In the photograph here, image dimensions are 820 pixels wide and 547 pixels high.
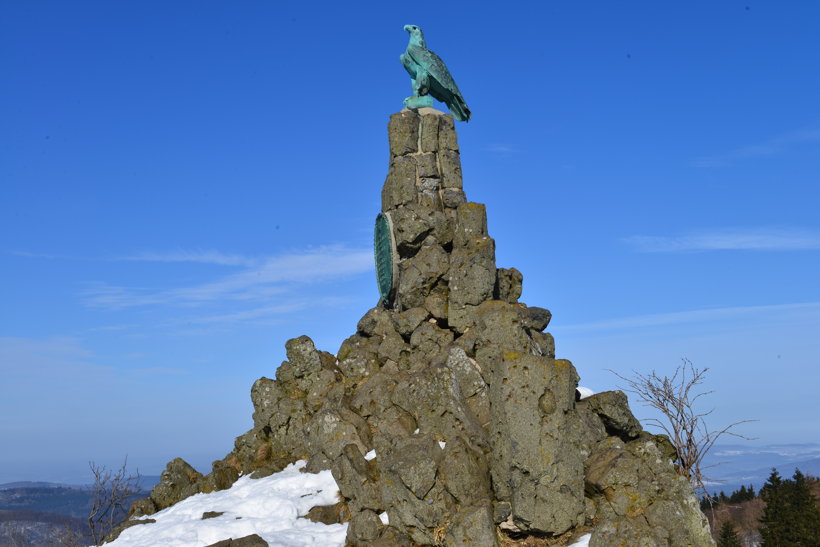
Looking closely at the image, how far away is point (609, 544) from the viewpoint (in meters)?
16.5

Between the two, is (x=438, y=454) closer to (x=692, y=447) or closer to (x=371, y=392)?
(x=371, y=392)

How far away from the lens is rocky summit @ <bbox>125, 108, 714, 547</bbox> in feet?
58.9

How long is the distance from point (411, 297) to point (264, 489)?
325 inches

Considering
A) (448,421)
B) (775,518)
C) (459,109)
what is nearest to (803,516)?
(775,518)

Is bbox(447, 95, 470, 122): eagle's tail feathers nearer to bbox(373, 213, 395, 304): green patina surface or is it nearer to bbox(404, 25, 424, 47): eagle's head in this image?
bbox(404, 25, 424, 47): eagle's head

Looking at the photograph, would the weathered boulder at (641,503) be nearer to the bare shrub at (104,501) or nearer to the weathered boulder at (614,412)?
the weathered boulder at (614,412)

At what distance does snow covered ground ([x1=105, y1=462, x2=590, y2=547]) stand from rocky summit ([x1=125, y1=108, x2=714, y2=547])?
573mm

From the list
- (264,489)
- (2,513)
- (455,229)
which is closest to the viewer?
(264,489)

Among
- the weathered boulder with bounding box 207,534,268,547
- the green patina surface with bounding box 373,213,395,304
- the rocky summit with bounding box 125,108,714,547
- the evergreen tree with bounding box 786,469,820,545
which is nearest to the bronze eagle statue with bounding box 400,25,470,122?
the rocky summit with bounding box 125,108,714,547

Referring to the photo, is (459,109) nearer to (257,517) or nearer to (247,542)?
(257,517)

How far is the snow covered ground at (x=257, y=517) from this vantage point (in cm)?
2031

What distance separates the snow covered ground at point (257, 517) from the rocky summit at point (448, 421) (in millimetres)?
573

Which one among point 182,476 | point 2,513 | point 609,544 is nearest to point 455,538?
point 609,544

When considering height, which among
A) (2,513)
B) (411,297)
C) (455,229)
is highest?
(455,229)
